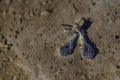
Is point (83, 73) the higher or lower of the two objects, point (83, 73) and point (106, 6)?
the lower

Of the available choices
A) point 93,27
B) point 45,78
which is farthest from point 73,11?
point 45,78

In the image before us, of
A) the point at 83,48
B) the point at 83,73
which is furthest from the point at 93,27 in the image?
the point at 83,73

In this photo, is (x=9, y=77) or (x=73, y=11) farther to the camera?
(x=73, y=11)

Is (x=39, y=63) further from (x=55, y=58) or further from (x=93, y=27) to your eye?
(x=93, y=27)

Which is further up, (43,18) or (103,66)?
(43,18)

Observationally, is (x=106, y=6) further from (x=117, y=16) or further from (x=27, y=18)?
(x=27, y=18)

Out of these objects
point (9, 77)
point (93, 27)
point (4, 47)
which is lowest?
point (9, 77)
